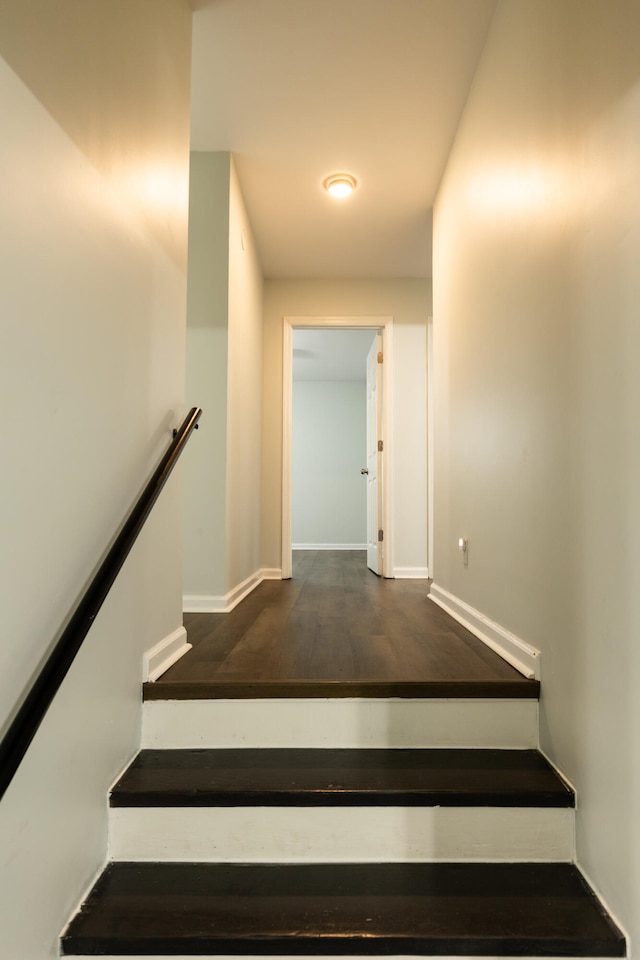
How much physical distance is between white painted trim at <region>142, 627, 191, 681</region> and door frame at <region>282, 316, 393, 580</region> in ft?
7.56

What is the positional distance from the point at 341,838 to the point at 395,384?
3505mm

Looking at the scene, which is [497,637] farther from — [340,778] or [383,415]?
[383,415]

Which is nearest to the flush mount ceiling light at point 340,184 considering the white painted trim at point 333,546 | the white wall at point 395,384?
the white wall at point 395,384

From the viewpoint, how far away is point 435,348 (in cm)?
325

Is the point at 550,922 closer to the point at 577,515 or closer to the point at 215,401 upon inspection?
the point at 577,515

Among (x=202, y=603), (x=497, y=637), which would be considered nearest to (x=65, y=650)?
(x=497, y=637)

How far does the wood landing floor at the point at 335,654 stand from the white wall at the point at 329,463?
13.6 feet

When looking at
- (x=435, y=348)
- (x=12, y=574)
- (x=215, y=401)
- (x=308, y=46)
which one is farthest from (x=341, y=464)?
(x=12, y=574)

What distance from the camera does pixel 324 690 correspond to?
1545 mm

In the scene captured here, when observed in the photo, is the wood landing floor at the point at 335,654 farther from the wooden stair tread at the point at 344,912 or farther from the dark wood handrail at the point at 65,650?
the dark wood handrail at the point at 65,650

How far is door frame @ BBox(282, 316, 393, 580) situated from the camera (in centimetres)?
423

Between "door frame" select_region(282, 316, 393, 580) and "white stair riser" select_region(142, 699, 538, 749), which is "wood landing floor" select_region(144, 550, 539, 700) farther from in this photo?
"door frame" select_region(282, 316, 393, 580)

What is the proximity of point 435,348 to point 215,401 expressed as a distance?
4.62 feet

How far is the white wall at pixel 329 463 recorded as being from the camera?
7.42m
